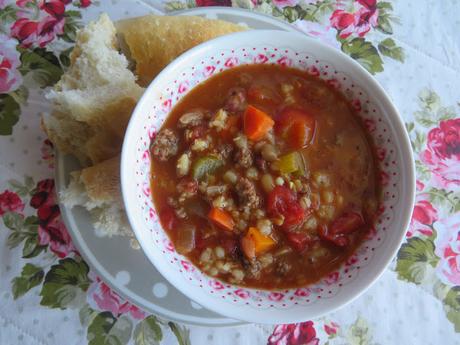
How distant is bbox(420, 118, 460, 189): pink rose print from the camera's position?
3115mm

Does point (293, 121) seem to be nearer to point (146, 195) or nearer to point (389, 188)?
point (389, 188)

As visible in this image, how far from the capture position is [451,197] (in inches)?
122

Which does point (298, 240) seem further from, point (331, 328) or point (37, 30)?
point (37, 30)

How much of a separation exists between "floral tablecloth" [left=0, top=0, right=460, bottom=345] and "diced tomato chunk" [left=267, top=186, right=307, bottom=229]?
2.75 feet

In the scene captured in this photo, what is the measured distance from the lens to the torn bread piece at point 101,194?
2.56 metres

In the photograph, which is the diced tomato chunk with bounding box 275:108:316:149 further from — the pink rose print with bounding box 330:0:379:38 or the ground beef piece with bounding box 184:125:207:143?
the pink rose print with bounding box 330:0:379:38

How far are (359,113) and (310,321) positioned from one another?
1.29 meters

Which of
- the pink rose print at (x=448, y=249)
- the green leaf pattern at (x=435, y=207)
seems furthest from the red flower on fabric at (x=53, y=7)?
the pink rose print at (x=448, y=249)

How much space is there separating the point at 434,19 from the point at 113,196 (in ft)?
8.25

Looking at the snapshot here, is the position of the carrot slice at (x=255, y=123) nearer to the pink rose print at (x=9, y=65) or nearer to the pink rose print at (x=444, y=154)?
the pink rose print at (x=444, y=154)

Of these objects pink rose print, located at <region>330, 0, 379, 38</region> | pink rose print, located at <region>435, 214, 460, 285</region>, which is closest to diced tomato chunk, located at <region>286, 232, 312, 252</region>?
pink rose print, located at <region>435, 214, 460, 285</region>

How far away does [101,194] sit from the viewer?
8.40ft

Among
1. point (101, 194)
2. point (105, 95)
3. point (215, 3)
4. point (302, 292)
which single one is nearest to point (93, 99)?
point (105, 95)

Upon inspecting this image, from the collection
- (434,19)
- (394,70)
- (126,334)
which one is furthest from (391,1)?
(126,334)
